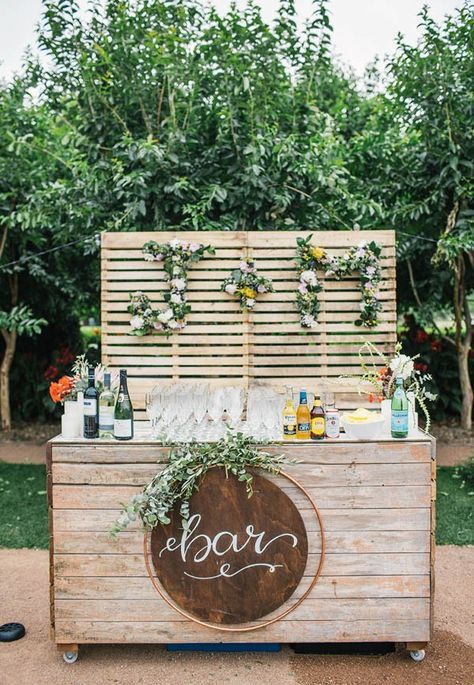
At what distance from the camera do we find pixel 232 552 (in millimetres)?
3082

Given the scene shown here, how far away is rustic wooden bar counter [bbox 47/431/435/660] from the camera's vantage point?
310 cm

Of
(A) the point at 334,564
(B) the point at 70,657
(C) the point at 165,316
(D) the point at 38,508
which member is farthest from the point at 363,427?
(D) the point at 38,508

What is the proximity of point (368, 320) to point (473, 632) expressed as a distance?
2.51m

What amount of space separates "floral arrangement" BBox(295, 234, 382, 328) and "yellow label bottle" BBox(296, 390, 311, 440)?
219cm

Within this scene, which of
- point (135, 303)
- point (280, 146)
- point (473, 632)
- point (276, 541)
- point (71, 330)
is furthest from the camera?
point (71, 330)

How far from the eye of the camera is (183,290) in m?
5.30

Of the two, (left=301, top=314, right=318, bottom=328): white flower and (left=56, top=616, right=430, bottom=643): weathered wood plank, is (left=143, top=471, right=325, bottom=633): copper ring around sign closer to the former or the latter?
(left=56, top=616, right=430, bottom=643): weathered wood plank

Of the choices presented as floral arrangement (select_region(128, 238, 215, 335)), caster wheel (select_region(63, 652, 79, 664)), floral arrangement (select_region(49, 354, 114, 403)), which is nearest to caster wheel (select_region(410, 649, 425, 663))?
caster wheel (select_region(63, 652, 79, 664))

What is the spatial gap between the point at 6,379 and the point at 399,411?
21.1 ft

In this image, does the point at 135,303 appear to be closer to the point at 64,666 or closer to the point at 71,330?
the point at 64,666

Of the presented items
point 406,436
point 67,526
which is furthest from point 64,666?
point 406,436

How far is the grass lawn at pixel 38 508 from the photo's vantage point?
15.9ft

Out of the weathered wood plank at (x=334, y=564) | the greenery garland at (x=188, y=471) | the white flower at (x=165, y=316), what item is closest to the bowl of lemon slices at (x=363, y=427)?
the greenery garland at (x=188, y=471)

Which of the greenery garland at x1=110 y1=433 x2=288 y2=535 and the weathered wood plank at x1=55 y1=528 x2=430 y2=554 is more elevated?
the greenery garland at x1=110 y1=433 x2=288 y2=535
